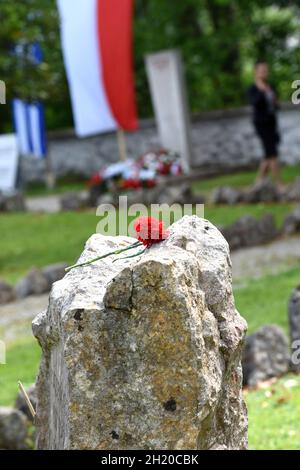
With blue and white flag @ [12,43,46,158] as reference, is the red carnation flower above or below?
above

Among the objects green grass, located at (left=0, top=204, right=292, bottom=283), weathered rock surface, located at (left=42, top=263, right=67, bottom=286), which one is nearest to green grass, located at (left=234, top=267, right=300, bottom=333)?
weathered rock surface, located at (left=42, top=263, right=67, bottom=286)

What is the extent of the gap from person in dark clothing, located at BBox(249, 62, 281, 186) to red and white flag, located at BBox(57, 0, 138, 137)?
7.68ft

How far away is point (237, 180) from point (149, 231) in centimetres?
1887

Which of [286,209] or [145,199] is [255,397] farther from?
[145,199]

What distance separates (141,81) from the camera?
31641 mm

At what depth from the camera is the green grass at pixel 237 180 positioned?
69.6 ft

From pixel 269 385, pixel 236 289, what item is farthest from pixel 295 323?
pixel 236 289

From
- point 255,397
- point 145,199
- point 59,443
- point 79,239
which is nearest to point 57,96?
point 79,239

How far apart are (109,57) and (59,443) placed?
1627 centimetres

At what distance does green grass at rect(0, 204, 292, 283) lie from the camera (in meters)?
15.1

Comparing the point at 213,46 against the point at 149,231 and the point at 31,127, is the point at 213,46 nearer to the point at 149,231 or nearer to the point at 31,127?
the point at 31,127

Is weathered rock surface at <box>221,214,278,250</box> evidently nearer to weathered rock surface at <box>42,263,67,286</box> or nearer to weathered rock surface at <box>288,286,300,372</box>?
weathered rock surface at <box>42,263,67,286</box>

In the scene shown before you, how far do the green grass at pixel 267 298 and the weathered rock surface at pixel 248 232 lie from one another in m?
2.41

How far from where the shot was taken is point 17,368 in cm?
880
